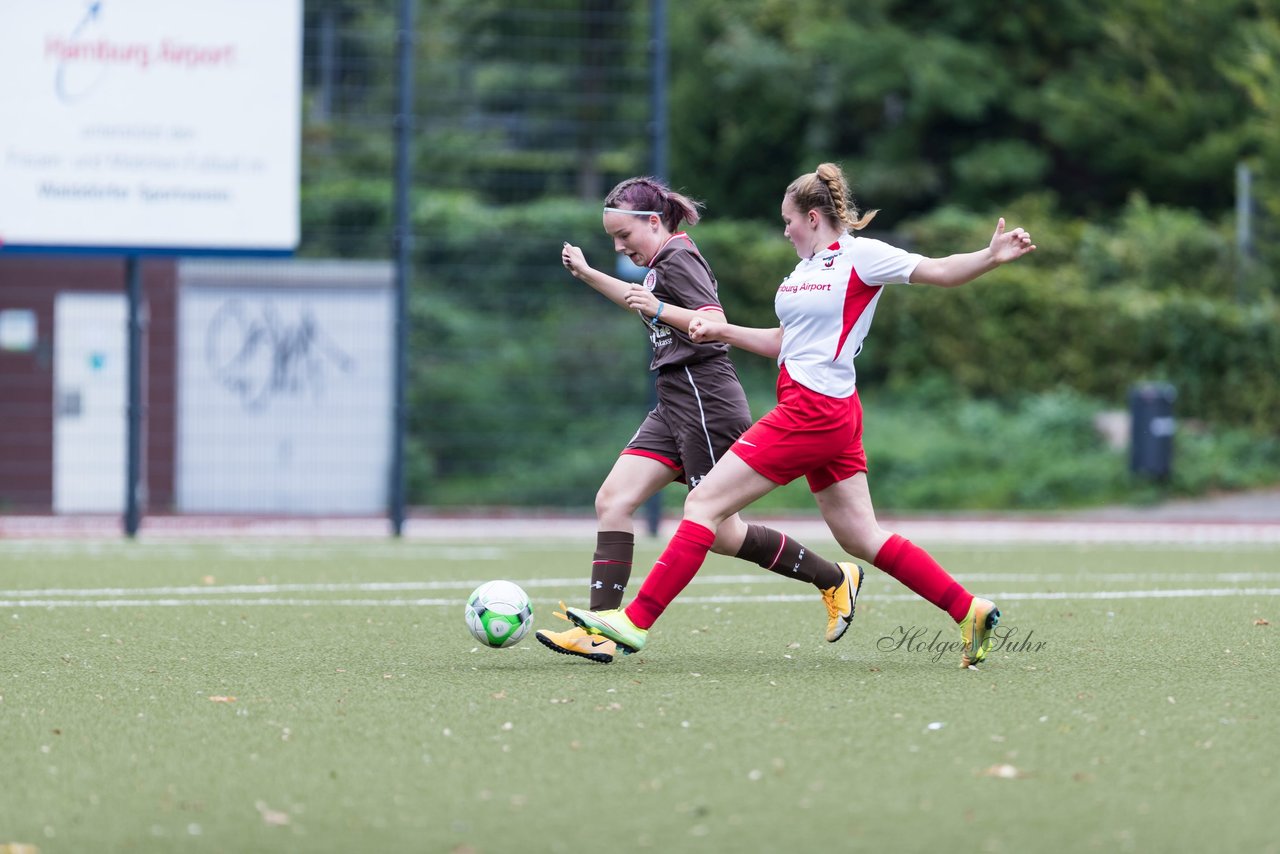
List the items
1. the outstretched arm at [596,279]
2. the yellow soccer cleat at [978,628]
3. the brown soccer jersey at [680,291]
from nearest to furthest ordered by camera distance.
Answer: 1. the yellow soccer cleat at [978,628]
2. the outstretched arm at [596,279]
3. the brown soccer jersey at [680,291]

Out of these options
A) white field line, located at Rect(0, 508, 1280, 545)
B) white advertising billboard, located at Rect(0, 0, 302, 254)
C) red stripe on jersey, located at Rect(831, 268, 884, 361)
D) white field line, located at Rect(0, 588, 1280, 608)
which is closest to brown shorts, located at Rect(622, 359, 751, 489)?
red stripe on jersey, located at Rect(831, 268, 884, 361)

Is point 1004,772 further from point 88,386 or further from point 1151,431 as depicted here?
point 88,386

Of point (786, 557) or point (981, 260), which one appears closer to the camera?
point (981, 260)

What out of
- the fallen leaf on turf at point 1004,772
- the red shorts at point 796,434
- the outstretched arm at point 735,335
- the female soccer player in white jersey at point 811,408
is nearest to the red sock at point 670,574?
the female soccer player in white jersey at point 811,408

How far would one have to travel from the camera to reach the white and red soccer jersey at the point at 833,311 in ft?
20.9

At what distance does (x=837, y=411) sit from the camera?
6.37m

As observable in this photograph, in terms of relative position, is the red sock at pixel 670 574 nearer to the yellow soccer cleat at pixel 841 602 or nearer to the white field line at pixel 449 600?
the yellow soccer cleat at pixel 841 602

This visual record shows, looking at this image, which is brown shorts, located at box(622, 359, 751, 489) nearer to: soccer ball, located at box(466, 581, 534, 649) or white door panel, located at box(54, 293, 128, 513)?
soccer ball, located at box(466, 581, 534, 649)

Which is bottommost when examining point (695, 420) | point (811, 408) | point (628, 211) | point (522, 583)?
point (522, 583)

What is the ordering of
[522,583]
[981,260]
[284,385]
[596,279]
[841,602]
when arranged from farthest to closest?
[284,385]
[522,583]
[841,602]
[596,279]
[981,260]

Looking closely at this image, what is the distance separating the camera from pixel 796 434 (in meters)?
6.33

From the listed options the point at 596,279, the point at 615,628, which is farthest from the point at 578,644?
the point at 596,279

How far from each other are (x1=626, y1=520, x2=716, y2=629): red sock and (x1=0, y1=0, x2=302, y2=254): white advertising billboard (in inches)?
364

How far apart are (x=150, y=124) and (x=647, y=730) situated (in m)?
11.2
